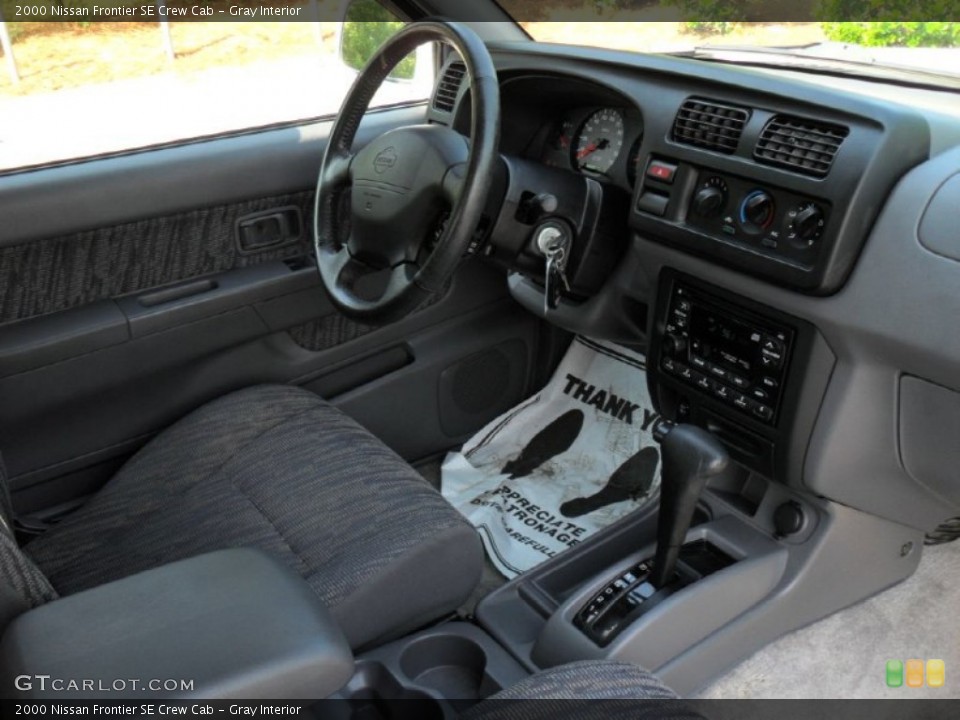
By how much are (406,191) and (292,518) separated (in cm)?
55

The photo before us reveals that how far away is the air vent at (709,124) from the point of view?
1.46m

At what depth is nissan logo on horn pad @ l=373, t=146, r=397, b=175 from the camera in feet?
5.06

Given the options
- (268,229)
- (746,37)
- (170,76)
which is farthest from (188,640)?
(746,37)

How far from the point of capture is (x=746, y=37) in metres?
1.96

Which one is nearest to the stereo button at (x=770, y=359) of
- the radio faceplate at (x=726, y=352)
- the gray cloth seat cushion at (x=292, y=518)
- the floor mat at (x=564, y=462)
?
the radio faceplate at (x=726, y=352)

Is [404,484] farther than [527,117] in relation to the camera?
No

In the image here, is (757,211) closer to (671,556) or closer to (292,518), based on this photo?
(671,556)

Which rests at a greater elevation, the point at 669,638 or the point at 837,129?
the point at 837,129

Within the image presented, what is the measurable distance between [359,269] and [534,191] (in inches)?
13.3

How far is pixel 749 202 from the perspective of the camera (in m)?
1.43

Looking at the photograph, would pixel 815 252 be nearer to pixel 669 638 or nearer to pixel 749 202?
pixel 749 202

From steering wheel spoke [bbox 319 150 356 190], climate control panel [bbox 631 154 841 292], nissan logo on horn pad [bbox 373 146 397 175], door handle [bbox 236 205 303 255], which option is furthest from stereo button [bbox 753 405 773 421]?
door handle [bbox 236 205 303 255]

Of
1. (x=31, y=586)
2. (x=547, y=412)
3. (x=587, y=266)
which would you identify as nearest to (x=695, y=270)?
(x=587, y=266)

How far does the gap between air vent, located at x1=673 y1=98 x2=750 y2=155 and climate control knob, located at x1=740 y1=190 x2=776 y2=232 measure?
0.09 m
